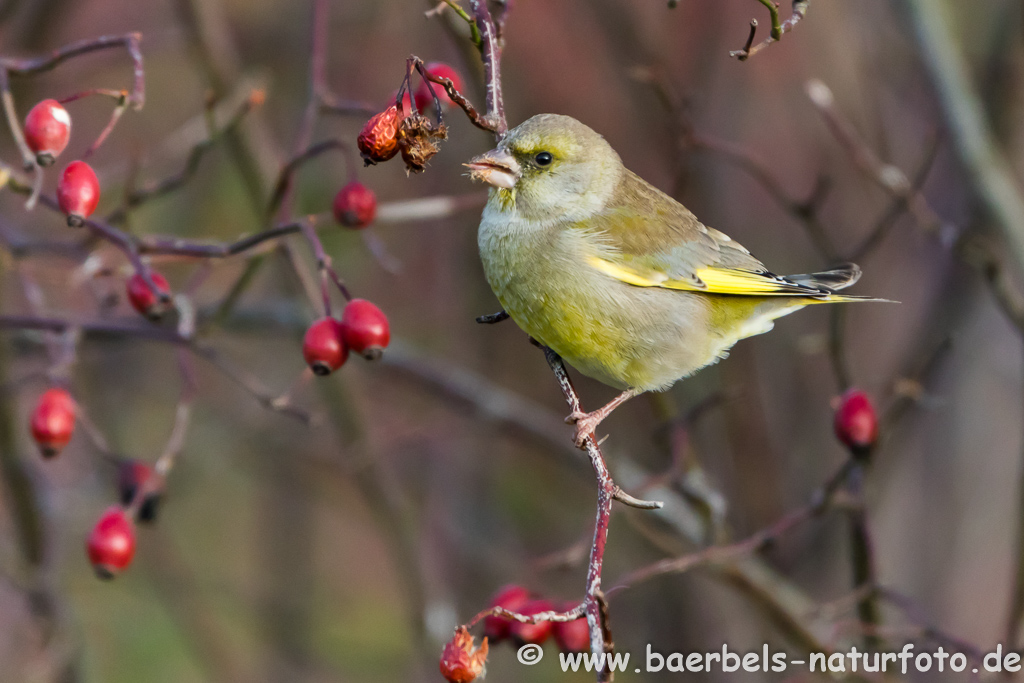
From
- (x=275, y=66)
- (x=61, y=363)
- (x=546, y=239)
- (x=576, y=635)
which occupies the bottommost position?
(x=576, y=635)

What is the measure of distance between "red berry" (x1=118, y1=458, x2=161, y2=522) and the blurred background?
1324 mm

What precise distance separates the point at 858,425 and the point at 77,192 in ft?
8.34

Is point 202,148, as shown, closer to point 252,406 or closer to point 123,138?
point 252,406

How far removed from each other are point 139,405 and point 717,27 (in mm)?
4604

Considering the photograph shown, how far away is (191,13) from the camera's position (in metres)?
4.33

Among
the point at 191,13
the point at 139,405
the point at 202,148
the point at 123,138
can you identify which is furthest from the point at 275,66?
the point at 202,148

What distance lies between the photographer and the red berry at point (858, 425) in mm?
3309

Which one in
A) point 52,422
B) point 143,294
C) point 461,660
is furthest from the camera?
point 52,422

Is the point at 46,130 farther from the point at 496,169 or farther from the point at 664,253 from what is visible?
the point at 664,253

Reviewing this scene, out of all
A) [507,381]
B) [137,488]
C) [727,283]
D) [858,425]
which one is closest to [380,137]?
[137,488]

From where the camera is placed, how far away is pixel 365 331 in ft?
8.52

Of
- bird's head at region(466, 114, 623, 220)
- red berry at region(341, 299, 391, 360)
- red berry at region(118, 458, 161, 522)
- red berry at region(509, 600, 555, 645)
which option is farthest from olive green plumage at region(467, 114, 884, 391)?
red berry at region(118, 458, 161, 522)

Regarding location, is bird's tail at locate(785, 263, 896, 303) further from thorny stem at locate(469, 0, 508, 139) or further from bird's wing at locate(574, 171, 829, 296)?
thorny stem at locate(469, 0, 508, 139)

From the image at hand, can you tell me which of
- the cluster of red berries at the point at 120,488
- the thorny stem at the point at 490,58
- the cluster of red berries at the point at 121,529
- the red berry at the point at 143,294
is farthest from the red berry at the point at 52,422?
the thorny stem at the point at 490,58
